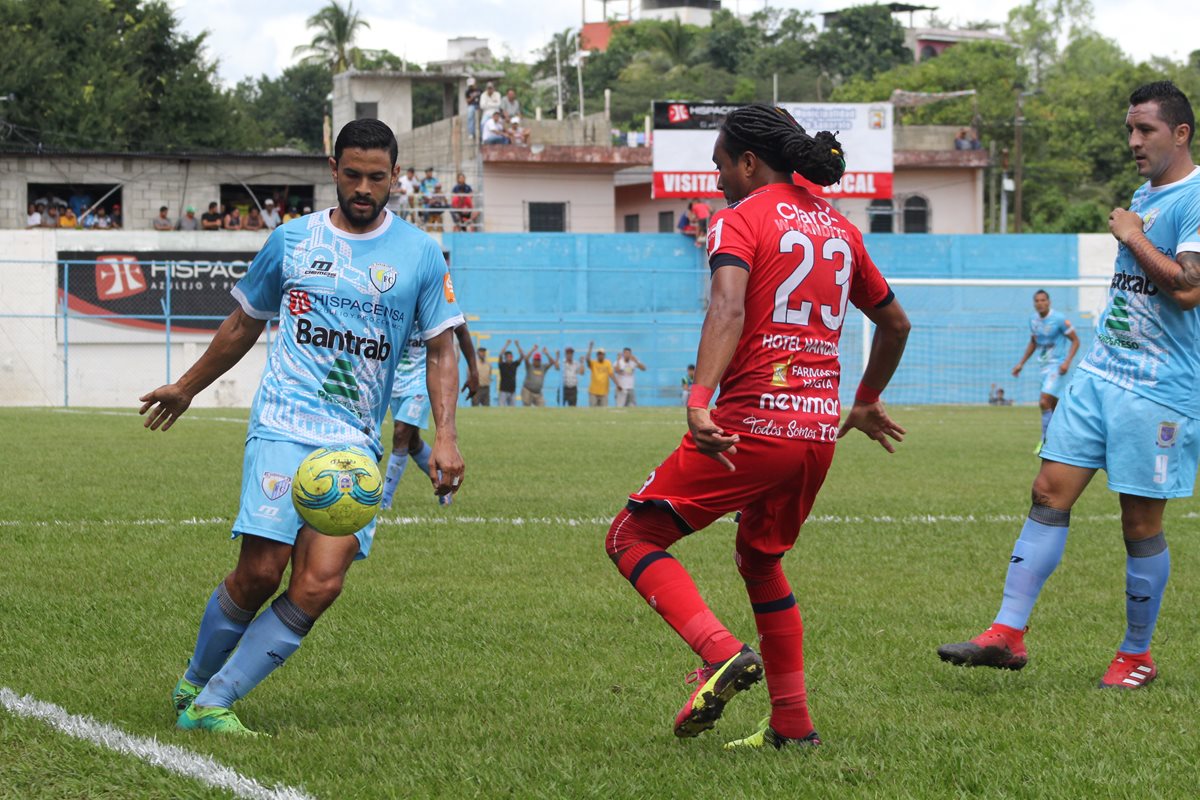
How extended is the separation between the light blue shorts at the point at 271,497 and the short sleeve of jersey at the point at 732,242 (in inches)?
58.4

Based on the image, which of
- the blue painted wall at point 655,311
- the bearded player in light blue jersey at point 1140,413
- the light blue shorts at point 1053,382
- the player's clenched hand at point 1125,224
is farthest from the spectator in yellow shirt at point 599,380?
the player's clenched hand at point 1125,224

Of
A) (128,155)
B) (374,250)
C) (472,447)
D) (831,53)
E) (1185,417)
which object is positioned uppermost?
(831,53)

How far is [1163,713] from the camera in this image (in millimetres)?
5250

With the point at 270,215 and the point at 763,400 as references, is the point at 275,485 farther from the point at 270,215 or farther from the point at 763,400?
the point at 270,215

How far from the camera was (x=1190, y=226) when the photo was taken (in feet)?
18.7

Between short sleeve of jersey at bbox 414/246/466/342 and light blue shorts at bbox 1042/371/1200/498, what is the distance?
2.51 metres

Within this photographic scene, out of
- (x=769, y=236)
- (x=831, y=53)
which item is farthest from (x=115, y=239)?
(x=831, y=53)

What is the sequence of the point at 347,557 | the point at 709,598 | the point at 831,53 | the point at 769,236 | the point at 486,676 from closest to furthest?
1. the point at 769,236
2. the point at 347,557
3. the point at 486,676
4. the point at 709,598
5. the point at 831,53

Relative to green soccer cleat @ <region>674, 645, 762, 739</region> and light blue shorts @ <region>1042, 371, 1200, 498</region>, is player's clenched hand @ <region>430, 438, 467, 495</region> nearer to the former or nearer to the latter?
green soccer cleat @ <region>674, 645, 762, 739</region>

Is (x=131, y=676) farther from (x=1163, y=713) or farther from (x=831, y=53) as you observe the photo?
(x=831, y=53)

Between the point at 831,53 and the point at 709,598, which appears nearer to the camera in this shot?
the point at 709,598

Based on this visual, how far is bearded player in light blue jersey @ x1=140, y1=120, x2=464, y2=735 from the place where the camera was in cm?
479

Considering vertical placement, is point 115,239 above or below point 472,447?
above

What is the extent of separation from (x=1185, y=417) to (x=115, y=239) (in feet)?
109
